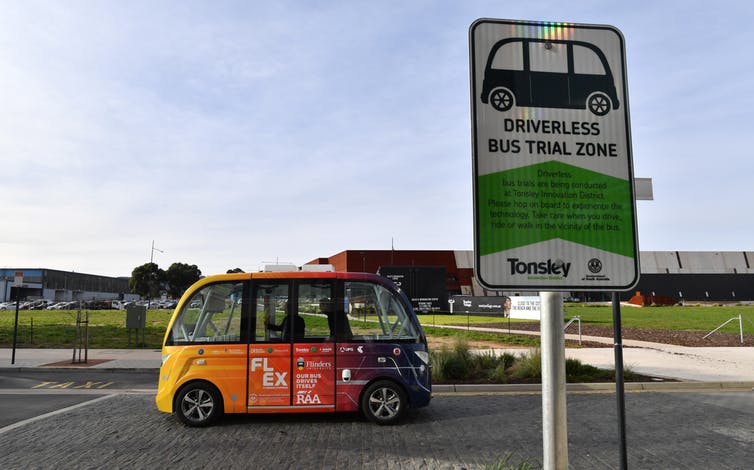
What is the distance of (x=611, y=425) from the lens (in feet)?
24.8

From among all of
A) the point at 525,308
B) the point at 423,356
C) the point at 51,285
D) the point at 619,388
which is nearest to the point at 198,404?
the point at 423,356

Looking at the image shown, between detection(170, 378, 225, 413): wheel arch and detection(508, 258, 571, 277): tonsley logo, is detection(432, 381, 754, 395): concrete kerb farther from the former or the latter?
detection(508, 258, 571, 277): tonsley logo

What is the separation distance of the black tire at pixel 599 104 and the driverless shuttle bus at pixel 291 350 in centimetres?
606

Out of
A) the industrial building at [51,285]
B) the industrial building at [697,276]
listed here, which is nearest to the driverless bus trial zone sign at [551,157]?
the industrial building at [697,276]

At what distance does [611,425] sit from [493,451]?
7.89 feet

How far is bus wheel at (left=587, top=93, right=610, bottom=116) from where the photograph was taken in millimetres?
2137

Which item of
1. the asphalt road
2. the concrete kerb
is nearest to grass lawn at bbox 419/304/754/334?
the concrete kerb

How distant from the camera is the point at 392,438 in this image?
22.8 ft

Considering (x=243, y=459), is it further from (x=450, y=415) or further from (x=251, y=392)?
(x=450, y=415)

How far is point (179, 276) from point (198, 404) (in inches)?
4248

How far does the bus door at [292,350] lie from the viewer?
7.58 metres

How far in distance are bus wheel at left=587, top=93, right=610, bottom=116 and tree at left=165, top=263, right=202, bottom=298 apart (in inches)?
4390

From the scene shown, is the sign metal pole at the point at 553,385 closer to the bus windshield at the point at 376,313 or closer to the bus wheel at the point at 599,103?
the bus wheel at the point at 599,103

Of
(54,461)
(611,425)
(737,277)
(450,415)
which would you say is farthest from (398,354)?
(737,277)
